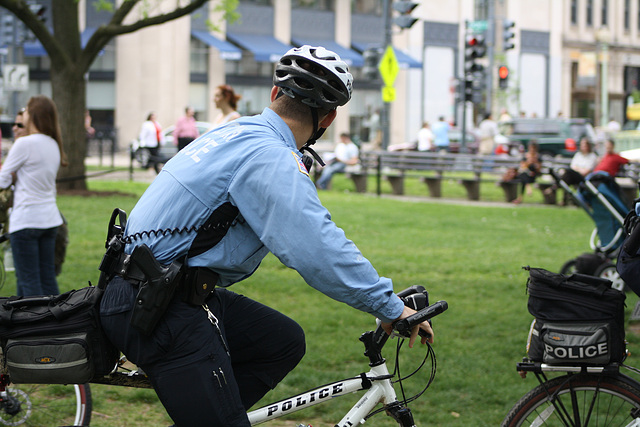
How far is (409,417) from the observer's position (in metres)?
3.28

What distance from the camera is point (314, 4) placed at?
4338 cm

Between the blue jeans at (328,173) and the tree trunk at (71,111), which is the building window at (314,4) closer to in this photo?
the blue jeans at (328,173)

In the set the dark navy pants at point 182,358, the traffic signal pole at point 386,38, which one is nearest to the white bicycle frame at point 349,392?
the dark navy pants at point 182,358

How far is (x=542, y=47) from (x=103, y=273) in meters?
53.9

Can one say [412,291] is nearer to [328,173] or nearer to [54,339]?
[54,339]

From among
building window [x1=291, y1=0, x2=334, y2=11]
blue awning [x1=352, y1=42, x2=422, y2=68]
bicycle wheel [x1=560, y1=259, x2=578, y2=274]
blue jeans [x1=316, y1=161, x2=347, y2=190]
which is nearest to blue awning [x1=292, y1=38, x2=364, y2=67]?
blue awning [x1=352, y1=42, x2=422, y2=68]

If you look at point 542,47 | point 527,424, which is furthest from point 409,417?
point 542,47

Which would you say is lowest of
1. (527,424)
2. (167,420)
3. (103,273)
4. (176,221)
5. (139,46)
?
(167,420)

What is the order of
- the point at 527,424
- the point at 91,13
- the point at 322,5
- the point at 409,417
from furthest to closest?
1. the point at 322,5
2. the point at 91,13
3. the point at 527,424
4. the point at 409,417

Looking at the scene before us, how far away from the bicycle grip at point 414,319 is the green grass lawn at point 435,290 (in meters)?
1.89

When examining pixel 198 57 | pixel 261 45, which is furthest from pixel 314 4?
pixel 198 57

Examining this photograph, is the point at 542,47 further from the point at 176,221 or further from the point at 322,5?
the point at 176,221

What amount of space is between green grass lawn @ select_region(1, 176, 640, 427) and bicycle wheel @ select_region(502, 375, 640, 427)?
48.7 inches

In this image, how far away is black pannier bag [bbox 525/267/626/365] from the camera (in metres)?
3.56
